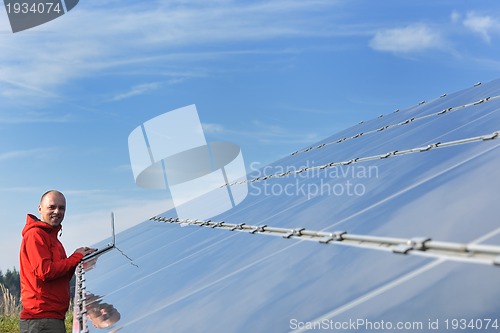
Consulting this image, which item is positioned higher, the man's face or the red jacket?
the man's face

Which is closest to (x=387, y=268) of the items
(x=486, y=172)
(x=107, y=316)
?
(x=486, y=172)

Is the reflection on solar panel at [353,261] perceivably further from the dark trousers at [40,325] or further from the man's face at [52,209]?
the man's face at [52,209]

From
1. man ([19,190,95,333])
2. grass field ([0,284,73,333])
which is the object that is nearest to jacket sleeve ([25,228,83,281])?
Answer: man ([19,190,95,333])

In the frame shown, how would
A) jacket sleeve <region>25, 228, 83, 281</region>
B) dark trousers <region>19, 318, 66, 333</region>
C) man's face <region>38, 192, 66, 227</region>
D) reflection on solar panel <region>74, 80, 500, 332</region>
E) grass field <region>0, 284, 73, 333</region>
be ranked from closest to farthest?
reflection on solar panel <region>74, 80, 500, 332</region>, jacket sleeve <region>25, 228, 83, 281</region>, dark trousers <region>19, 318, 66, 333</region>, man's face <region>38, 192, 66, 227</region>, grass field <region>0, 284, 73, 333</region>

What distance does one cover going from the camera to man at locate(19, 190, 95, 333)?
17.7 ft

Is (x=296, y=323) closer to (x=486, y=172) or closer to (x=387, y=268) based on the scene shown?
(x=387, y=268)

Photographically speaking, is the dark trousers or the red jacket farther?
the dark trousers

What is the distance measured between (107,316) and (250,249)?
153 centimetres

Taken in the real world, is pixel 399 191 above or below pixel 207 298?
above

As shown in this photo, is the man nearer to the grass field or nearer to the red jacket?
the red jacket

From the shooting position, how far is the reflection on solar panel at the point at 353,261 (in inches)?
95.9

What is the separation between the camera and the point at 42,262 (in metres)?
5.35

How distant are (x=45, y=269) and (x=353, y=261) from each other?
11.4 ft

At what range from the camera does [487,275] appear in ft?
7.54
